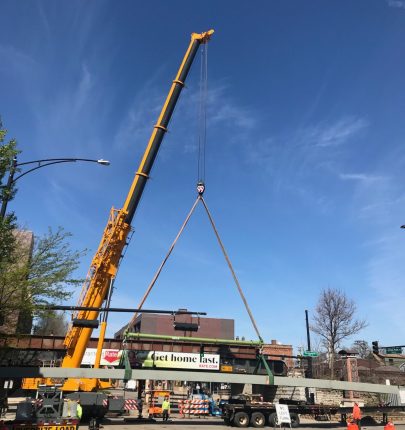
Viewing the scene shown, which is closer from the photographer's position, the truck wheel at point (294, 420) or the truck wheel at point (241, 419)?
the truck wheel at point (241, 419)

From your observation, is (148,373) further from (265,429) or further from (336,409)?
(336,409)

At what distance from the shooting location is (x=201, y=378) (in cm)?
2558

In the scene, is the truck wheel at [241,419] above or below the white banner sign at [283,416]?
below

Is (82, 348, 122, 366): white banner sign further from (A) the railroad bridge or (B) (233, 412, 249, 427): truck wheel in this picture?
(B) (233, 412, 249, 427): truck wheel

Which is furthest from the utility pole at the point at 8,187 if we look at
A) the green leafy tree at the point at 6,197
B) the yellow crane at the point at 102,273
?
the yellow crane at the point at 102,273

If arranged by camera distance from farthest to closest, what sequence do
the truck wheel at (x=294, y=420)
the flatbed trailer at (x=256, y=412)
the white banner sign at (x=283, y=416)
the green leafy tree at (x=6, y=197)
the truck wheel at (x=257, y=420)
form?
the truck wheel at (x=294, y=420) → the truck wheel at (x=257, y=420) → the flatbed trailer at (x=256, y=412) → the white banner sign at (x=283, y=416) → the green leafy tree at (x=6, y=197)

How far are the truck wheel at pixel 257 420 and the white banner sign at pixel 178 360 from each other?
514 centimetres

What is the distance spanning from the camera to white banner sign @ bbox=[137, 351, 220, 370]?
28478 millimetres

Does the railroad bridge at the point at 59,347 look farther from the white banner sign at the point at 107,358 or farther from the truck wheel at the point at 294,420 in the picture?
the truck wheel at the point at 294,420

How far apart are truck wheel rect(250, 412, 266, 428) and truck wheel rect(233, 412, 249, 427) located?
377 millimetres

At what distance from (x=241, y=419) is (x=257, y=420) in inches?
40.5

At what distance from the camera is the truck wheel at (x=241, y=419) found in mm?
25920

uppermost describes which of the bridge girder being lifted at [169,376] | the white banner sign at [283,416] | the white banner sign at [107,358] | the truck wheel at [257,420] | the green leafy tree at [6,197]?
the green leafy tree at [6,197]

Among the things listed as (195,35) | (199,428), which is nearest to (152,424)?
(199,428)
